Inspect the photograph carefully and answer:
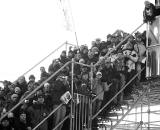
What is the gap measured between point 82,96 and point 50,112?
35.1 inches

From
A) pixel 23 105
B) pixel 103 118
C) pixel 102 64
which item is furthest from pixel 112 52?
pixel 23 105

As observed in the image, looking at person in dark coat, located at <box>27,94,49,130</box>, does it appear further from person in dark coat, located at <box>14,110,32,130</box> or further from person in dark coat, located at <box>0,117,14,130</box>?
person in dark coat, located at <box>0,117,14,130</box>

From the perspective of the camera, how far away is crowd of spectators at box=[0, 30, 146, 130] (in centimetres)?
1287

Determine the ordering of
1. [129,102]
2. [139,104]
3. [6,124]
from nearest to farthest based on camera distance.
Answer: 1. [6,124]
2. [129,102]
3. [139,104]

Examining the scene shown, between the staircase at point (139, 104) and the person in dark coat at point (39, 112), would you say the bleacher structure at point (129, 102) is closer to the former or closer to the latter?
the staircase at point (139, 104)

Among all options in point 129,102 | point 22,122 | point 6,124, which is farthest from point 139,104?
point 6,124

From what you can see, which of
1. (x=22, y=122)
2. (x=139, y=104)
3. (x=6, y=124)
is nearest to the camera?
(x=6, y=124)

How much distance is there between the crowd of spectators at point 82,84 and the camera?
507 inches

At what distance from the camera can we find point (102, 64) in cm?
1389

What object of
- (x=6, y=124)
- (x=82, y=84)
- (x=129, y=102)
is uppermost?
(x=82, y=84)

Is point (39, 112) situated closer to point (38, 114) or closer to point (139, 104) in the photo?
point (38, 114)

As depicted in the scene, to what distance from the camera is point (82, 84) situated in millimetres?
13039

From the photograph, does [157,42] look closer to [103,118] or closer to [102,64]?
[102,64]

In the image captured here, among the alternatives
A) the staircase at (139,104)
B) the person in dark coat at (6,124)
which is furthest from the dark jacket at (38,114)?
the staircase at (139,104)
